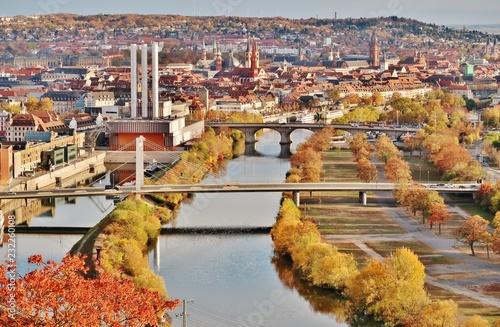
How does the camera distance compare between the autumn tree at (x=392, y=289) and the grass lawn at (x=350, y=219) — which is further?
the grass lawn at (x=350, y=219)

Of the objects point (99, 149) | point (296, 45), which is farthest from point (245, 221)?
point (296, 45)

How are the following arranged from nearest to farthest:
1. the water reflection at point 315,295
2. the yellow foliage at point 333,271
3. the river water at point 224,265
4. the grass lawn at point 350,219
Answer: the river water at point 224,265 < the water reflection at point 315,295 < the yellow foliage at point 333,271 < the grass lawn at point 350,219

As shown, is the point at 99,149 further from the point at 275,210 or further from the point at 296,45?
the point at 296,45

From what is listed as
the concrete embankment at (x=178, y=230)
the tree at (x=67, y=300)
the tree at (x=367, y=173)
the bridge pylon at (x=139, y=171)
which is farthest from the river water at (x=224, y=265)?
the tree at (x=67, y=300)

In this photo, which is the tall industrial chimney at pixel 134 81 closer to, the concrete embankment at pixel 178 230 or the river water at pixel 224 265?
the river water at pixel 224 265

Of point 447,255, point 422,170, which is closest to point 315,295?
point 447,255

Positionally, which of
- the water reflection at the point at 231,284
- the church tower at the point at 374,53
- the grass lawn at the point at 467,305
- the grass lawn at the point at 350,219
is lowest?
the water reflection at the point at 231,284

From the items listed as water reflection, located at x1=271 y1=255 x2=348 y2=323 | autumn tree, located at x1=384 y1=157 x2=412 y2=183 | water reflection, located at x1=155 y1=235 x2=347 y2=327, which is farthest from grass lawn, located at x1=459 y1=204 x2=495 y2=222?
water reflection, located at x1=271 y1=255 x2=348 y2=323
